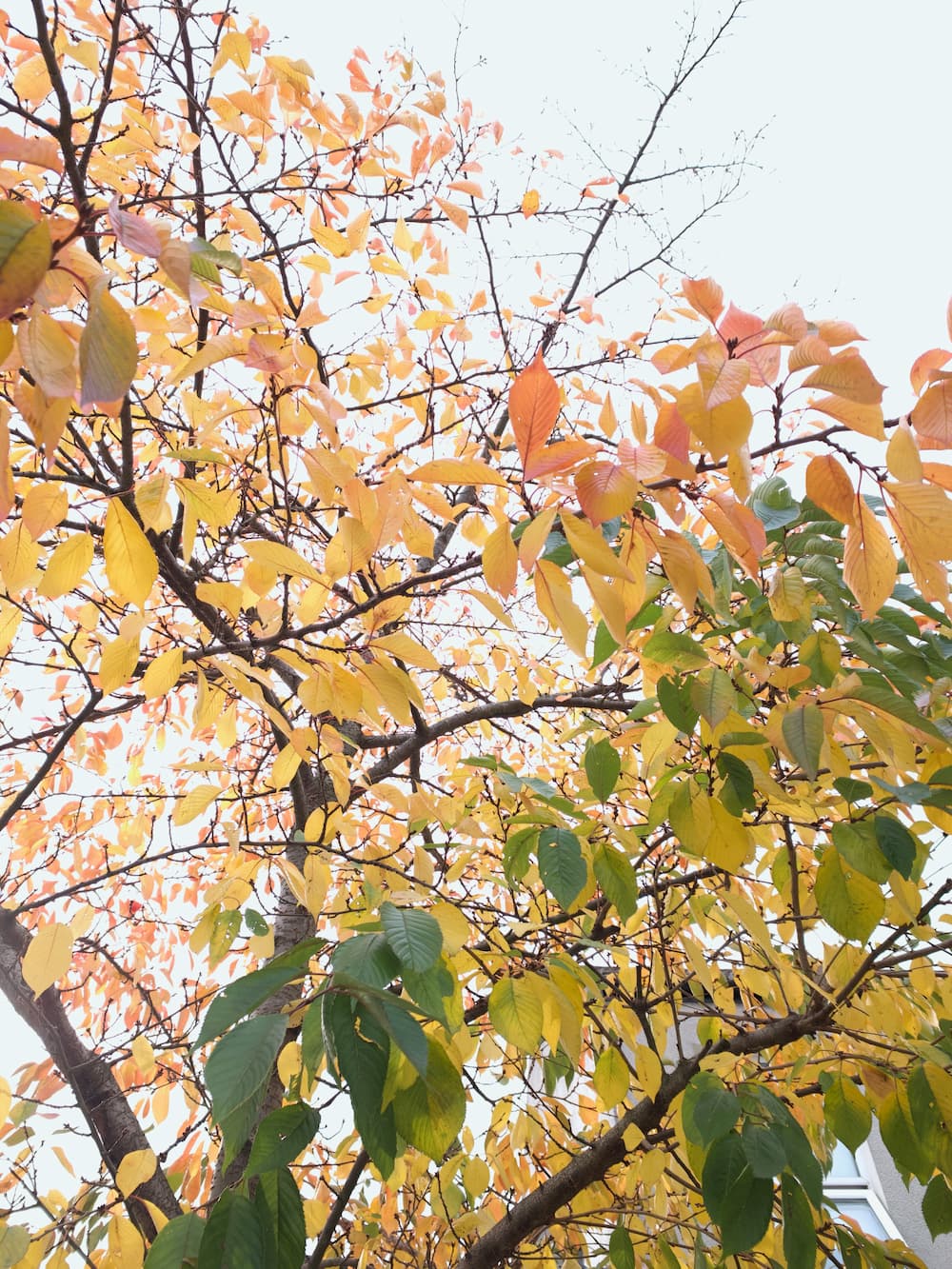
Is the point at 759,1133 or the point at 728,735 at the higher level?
the point at 728,735

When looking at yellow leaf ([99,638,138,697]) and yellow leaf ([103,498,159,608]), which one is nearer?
yellow leaf ([103,498,159,608])

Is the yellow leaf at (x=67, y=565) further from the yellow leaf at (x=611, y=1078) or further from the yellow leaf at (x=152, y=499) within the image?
the yellow leaf at (x=611, y=1078)

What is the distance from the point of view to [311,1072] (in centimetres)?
73

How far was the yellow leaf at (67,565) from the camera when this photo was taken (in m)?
1.04

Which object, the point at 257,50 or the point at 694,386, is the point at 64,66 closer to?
the point at 257,50

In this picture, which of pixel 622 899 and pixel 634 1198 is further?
pixel 634 1198

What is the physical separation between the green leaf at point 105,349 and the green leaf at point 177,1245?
0.88 metres

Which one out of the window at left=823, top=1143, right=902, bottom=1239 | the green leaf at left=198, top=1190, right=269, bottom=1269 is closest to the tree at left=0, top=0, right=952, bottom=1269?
the green leaf at left=198, top=1190, right=269, bottom=1269

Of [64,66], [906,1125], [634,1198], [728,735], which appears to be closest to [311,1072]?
[728,735]

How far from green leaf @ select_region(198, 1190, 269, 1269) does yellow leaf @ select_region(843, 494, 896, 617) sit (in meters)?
0.89

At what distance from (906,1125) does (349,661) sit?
118 centimetres

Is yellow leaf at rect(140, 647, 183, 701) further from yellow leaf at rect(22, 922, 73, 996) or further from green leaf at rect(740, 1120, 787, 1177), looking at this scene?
green leaf at rect(740, 1120, 787, 1177)

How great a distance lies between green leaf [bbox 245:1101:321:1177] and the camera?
28.8 inches

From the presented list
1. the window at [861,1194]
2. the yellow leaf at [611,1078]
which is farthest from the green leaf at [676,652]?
the window at [861,1194]
